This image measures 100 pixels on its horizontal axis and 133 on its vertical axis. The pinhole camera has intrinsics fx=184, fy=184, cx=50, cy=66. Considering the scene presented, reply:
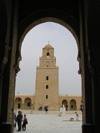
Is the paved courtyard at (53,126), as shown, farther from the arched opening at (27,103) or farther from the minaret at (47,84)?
the arched opening at (27,103)

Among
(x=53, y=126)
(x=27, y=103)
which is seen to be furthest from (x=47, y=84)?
(x=53, y=126)

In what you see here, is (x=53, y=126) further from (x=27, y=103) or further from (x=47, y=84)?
(x=27, y=103)

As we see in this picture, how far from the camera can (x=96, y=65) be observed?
620 cm

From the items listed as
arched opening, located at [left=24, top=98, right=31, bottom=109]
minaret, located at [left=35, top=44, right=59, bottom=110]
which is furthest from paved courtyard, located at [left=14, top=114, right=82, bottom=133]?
arched opening, located at [left=24, top=98, right=31, bottom=109]

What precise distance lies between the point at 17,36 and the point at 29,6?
1.55 metres

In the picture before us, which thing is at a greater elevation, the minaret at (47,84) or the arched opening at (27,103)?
the minaret at (47,84)

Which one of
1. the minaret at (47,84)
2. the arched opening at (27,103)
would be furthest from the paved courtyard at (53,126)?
the arched opening at (27,103)

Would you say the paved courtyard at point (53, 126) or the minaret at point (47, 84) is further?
the minaret at point (47, 84)

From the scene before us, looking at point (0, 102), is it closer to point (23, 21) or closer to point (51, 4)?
point (23, 21)

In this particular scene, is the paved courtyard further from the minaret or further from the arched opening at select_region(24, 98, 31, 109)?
the arched opening at select_region(24, 98, 31, 109)

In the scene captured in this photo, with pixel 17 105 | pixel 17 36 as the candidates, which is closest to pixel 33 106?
pixel 17 105

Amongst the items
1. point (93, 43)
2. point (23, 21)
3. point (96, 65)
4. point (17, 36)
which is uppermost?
point (23, 21)

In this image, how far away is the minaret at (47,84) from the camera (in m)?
42.0

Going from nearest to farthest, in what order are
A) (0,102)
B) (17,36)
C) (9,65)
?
1. (0,102)
2. (9,65)
3. (17,36)
